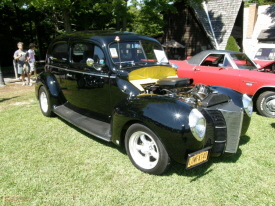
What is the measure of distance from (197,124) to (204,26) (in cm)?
2171

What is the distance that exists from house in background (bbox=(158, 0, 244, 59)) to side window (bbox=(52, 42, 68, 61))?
61.4ft

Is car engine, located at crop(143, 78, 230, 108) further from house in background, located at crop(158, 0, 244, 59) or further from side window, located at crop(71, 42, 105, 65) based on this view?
house in background, located at crop(158, 0, 244, 59)

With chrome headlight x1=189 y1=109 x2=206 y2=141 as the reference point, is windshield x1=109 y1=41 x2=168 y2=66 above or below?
above

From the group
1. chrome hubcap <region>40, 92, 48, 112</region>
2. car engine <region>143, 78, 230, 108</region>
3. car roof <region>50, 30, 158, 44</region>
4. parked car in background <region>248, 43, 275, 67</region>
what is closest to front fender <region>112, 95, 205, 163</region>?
car engine <region>143, 78, 230, 108</region>

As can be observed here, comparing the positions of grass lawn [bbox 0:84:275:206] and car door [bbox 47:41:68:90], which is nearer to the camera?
grass lawn [bbox 0:84:275:206]

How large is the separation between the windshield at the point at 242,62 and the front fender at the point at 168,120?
14.4 ft

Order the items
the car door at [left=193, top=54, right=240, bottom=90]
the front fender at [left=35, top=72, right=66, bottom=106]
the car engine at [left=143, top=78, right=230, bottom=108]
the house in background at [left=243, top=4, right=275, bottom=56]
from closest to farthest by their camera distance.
Answer: the car engine at [left=143, top=78, right=230, bottom=108], the front fender at [left=35, top=72, right=66, bottom=106], the car door at [left=193, top=54, right=240, bottom=90], the house in background at [left=243, top=4, right=275, bottom=56]

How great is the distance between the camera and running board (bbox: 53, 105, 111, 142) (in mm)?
3703

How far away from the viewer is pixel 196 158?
2.74 m

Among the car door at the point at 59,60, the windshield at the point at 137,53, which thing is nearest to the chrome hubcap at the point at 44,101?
the car door at the point at 59,60

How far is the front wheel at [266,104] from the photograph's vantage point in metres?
5.69

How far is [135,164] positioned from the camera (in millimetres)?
3297

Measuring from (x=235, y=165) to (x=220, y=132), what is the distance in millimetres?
690

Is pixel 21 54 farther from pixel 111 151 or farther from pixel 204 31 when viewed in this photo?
pixel 204 31
